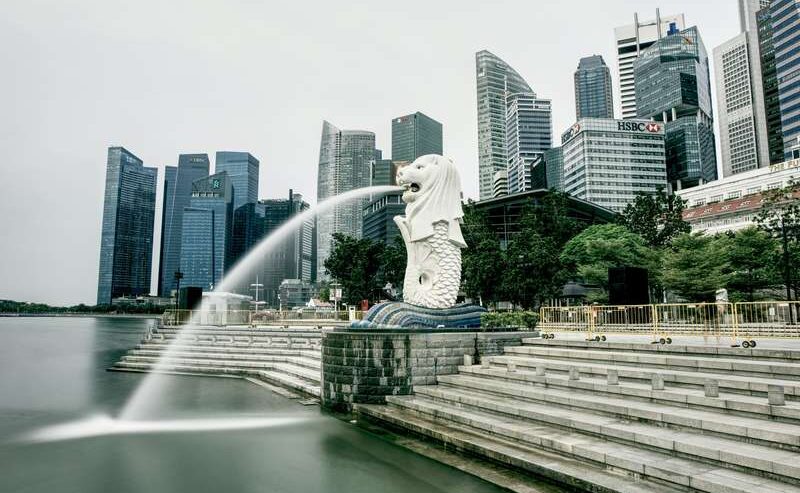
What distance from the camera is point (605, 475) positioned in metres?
6.40

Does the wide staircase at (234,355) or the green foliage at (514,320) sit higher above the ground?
the green foliage at (514,320)

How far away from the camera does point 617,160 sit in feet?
386

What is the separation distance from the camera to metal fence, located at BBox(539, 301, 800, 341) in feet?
41.0

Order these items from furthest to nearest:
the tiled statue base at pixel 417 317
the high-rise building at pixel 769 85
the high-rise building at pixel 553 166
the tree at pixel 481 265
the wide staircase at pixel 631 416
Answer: the high-rise building at pixel 553 166
the high-rise building at pixel 769 85
the tree at pixel 481 265
the tiled statue base at pixel 417 317
the wide staircase at pixel 631 416

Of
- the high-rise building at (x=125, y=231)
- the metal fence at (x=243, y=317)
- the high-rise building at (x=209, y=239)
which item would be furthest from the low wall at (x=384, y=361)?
the high-rise building at (x=125, y=231)

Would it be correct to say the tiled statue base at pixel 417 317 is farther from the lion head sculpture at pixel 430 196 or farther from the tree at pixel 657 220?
the tree at pixel 657 220

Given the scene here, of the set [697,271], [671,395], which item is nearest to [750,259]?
[697,271]

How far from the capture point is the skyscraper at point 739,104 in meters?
164

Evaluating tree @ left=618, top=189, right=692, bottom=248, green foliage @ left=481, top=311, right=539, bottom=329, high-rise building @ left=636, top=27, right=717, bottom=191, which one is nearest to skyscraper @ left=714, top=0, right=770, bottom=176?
high-rise building @ left=636, top=27, right=717, bottom=191

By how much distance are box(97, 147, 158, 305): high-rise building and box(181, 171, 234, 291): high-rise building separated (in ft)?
118

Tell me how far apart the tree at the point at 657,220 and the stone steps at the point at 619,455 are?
34.9 m

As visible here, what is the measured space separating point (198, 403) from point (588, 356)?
33.8ft

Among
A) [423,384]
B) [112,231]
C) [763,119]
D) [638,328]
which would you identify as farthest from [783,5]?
[112,231]

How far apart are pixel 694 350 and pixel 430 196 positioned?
8.24 m
